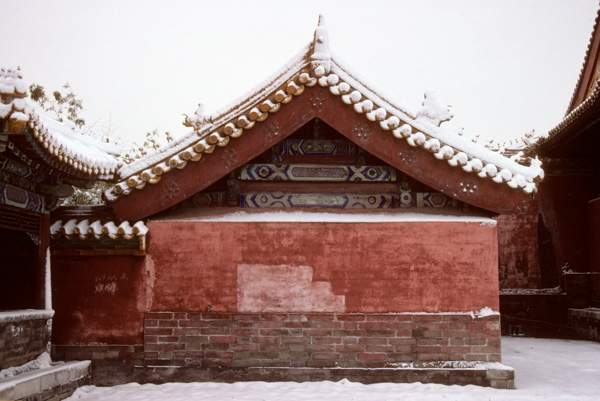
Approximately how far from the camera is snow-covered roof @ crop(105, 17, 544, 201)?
24.0 feet

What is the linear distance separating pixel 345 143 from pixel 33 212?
4.19 m

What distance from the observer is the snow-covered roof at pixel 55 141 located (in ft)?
17.1

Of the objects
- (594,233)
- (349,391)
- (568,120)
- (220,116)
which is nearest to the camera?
(349,391)

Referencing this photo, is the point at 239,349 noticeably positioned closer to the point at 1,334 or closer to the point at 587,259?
the point at 1,334

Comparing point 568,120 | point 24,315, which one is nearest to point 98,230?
point 24,315

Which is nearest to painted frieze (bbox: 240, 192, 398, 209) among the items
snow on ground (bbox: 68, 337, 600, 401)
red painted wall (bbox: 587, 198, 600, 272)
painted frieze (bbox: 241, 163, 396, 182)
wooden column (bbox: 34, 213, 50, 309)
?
painted frieze (bbox: 241, 163, 396, 182)

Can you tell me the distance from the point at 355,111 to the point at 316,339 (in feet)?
9.97

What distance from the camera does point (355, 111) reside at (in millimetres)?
7434

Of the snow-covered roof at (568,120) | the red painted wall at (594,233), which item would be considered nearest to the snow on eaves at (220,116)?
the snow-covered roof at (568,120)

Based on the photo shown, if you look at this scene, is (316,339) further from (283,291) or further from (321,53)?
(321,53)

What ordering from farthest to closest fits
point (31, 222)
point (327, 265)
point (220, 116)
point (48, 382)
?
point (220, 116) < point (327, 265) < point (31, 222) < point (48, 382)

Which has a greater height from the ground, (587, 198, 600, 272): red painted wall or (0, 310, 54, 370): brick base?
(587, 198, 600, 272): red painted wall

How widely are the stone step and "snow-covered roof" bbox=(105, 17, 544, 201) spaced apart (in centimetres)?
218

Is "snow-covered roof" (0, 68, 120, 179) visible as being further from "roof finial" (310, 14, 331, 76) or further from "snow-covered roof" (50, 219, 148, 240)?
"roof finial" (310, 14, 331, 76)
